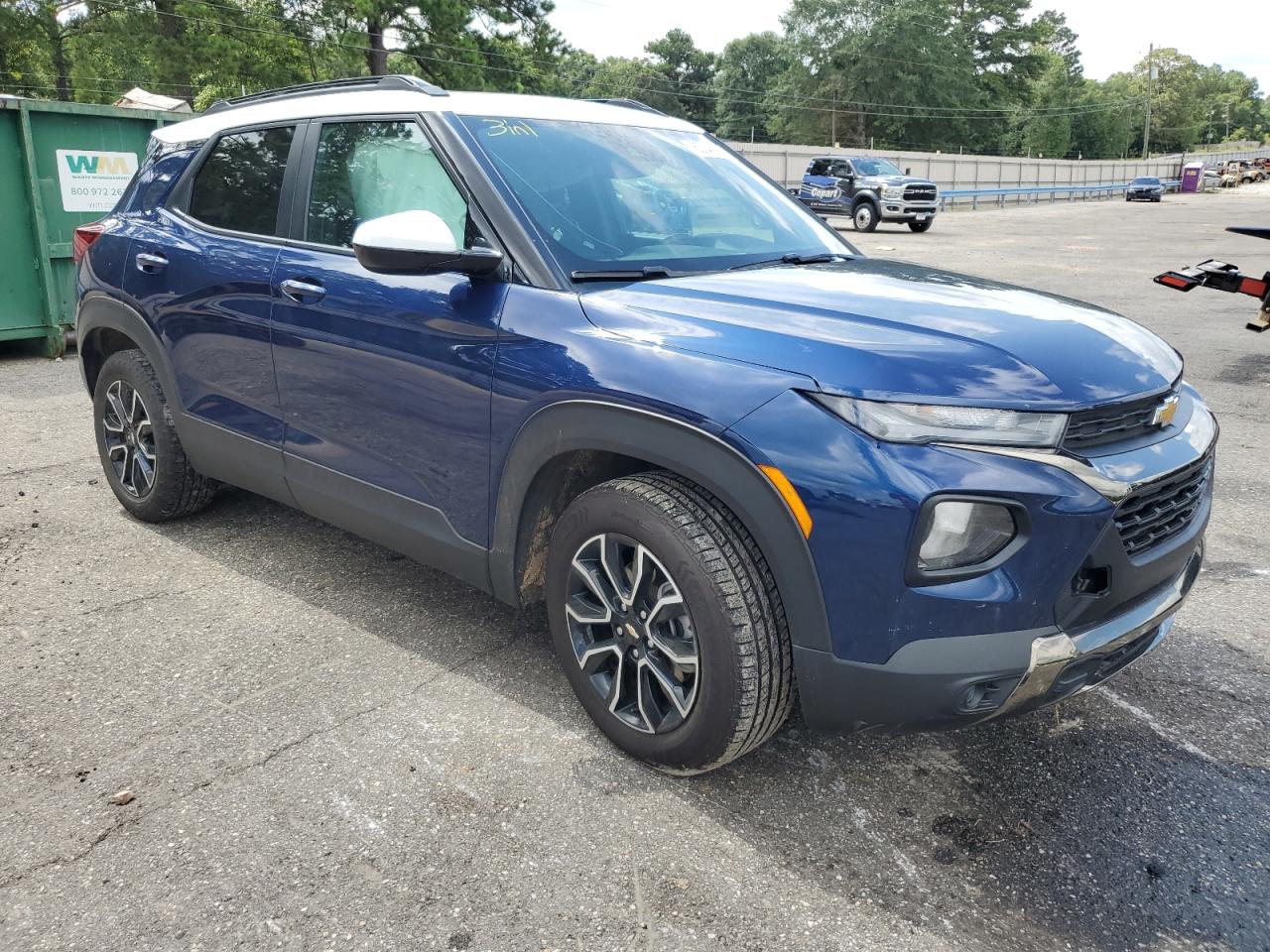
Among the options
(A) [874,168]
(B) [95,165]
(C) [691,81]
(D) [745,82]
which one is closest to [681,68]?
(C) [691,81]

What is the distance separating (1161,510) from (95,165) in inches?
381

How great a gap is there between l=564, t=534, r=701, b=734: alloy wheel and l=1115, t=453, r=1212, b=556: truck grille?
1.03 metres

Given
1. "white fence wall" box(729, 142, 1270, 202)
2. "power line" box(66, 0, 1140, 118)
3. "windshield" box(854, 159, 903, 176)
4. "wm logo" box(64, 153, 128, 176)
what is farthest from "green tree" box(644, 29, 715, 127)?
"wm logo" box(64, 153, 128, 176)

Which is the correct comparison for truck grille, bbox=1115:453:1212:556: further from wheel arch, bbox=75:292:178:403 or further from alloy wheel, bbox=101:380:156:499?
alloy wheel, bbox=101:380:156:499

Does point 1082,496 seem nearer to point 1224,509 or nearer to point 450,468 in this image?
point 450,468

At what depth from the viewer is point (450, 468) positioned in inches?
122

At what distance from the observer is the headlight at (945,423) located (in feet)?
7.27

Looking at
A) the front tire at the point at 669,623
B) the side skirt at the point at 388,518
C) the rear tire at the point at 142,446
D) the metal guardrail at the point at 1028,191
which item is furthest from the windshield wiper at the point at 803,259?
the metal guardrail at the point at 1028,191

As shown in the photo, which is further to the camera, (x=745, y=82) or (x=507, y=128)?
(x=745, y=82)

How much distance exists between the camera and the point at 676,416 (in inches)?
97.2

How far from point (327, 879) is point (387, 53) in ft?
137

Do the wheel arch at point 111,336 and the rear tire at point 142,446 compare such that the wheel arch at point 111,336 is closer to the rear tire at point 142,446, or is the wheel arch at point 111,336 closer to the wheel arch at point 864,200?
the rear tire at point 142,446

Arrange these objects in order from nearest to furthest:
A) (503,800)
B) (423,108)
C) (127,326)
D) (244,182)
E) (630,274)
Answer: (503,800) < (630,274) < (423,108) < (244,182) < (127,326)

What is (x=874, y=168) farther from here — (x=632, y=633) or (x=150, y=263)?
(x=632, y=633)
